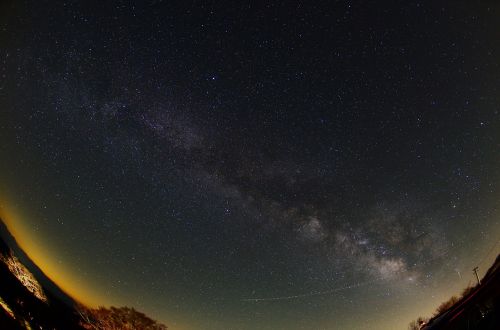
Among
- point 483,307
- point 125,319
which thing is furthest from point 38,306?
point 125,319

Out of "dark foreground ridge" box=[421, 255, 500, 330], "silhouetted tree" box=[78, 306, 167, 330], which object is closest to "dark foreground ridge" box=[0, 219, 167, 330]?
"silhouetted tree" box=[78, 306, 167, 330]

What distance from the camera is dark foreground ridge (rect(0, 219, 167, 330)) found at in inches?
460

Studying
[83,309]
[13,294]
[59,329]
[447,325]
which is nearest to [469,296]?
[447,325]

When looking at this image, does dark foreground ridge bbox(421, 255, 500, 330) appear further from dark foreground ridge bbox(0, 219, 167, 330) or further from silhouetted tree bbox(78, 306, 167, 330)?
silhouetted tree bbox(78, 306, 167, 330)

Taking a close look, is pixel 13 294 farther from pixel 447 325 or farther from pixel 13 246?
pixel 447 325

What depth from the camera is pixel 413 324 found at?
117 feet

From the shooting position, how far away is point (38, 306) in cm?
1667

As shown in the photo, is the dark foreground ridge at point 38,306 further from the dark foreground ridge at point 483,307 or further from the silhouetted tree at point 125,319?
the dark foreground ridge at point 483,307

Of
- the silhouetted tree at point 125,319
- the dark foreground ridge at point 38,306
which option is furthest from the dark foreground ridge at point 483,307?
the silhouetted tree at point 125,319

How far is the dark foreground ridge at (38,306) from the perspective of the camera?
1170 cm

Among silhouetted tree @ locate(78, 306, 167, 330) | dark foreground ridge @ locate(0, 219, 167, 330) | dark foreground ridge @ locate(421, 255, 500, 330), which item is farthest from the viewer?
silhouetted tree @ locate(78, 306, 167, 330)

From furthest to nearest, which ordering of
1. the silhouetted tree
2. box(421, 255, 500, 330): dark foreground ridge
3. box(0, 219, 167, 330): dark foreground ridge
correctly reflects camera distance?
the silhouetted tree → box(0, 219, 167, 330): dark foreground ridge → box(421, 255, 500, 330): dark foreground ridge

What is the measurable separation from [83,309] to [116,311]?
221 inches

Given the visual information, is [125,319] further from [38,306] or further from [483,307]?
[483,307]
